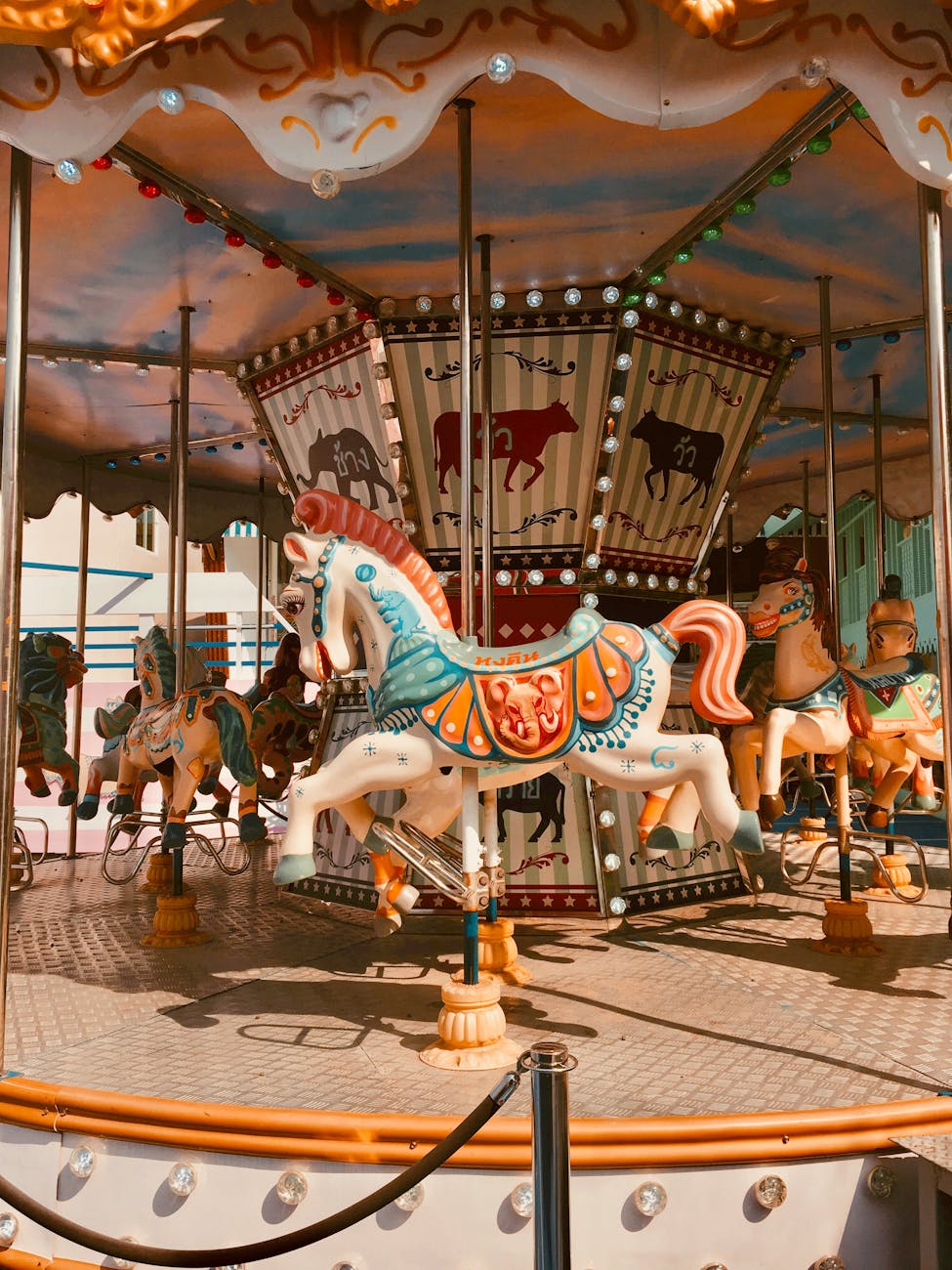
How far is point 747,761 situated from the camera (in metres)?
4.85

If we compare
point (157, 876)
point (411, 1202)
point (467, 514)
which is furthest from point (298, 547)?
Result: point (157, 876)

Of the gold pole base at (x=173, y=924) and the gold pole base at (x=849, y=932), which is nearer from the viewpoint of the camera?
the gold pole base at (x=849, y=932)

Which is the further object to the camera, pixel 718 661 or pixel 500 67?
pixel 718 661

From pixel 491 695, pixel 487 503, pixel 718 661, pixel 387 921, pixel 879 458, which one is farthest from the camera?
pixel 879 458

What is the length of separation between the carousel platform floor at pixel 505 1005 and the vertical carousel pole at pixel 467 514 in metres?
0.45

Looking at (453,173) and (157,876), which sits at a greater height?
(453,173)

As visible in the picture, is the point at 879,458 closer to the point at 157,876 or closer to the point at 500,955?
the point at 500,955

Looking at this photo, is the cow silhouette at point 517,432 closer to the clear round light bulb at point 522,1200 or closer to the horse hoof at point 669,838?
the horse hoof at point 669,838

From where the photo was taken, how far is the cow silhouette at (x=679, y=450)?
5750mm

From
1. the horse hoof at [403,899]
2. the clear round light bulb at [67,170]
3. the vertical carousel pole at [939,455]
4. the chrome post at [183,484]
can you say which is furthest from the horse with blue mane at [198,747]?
the vertical carousel pole at [939,455]

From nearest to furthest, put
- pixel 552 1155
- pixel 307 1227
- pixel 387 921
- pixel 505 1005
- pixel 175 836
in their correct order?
1. pixel 552 1155
2. pixel 307 1227
3. pixel 387 921
4. pixel 505 1005
5. pixel 175 836

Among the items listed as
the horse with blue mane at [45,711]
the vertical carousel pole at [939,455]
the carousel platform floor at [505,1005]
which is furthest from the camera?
the horse with blue mane at [45,711]

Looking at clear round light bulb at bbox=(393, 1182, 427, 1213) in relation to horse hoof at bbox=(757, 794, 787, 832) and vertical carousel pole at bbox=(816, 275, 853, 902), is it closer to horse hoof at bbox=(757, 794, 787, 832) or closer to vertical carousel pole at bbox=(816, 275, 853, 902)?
horse hoof at bbox=(757, 794, 787, 832)

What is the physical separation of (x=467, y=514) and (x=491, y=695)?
26.9 inches
